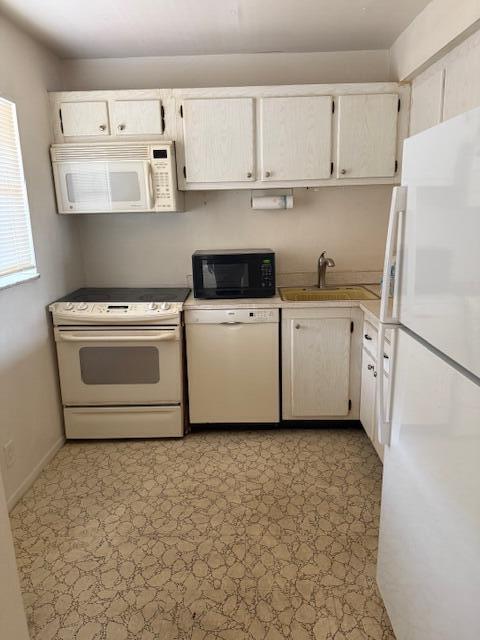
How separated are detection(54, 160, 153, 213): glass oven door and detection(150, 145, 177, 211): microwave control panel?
4 centimetres

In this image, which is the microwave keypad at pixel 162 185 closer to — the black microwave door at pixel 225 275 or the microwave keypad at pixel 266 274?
the black microwave door at pixel 225 275

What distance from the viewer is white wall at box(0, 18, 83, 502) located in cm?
238

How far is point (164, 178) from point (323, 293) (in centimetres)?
138

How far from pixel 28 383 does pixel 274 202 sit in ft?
6.53

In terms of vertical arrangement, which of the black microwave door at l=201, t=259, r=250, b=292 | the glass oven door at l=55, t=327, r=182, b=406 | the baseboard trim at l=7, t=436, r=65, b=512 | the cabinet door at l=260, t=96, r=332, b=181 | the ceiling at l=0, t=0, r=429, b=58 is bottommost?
the baseboard trim at l=7, t=436, r=65, b=512

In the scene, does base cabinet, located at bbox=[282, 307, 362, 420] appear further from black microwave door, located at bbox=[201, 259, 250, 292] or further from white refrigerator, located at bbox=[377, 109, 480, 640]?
white refrigerator, located at bbox=[377, 109, 480, 640]

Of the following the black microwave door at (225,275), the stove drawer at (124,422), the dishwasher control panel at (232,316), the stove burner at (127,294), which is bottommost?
the stove drawer at (124,422)

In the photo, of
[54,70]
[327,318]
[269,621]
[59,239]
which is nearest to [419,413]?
[269,621]

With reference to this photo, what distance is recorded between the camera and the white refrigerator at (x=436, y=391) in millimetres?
980

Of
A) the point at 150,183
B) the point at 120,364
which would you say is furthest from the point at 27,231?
the point at 120,364

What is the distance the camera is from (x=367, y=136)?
2865 millimetres

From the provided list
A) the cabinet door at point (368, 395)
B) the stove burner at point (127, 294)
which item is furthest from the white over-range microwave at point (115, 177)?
the cabinet door at point (368, 395)

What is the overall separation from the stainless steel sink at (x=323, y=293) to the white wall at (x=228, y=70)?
1472 mm

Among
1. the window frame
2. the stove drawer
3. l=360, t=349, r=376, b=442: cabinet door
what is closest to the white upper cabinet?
the window frame
